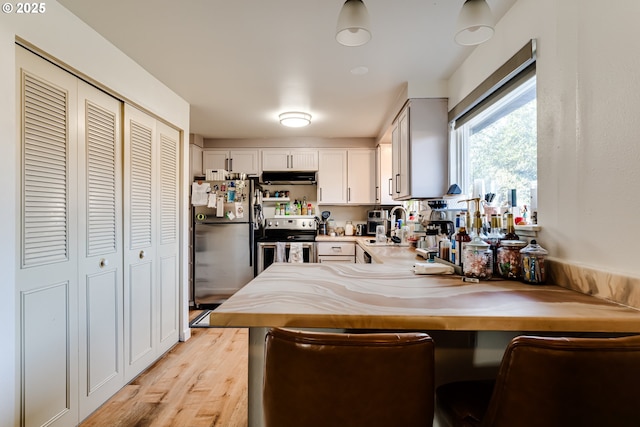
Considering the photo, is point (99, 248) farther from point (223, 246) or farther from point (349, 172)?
point (349, 172)

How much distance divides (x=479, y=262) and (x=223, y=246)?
314cm

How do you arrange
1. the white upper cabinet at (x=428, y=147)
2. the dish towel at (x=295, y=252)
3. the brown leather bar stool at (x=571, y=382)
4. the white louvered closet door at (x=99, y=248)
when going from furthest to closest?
1. the dish towel at (x=295, y=252)
2. the white upper cabinet at (x=428, y=147)
3. the white louvered closet door at (x=99, y=248)
4. the brown leather bar stool at (x=571, y=382)

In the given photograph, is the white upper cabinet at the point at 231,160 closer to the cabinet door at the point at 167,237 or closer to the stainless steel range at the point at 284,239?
the stainless steel range at the point at 284,239

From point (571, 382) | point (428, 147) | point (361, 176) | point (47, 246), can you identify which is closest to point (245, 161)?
point (361, 176)

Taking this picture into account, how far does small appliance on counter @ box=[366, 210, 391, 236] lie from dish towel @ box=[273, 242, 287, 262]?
123 cm

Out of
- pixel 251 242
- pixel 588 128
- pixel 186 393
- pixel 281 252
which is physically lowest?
pixel 186 393

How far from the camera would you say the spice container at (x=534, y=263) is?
1351 mm

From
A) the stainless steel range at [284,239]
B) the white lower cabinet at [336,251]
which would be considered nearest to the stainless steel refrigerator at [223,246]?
the stainless steel range at [284,239]

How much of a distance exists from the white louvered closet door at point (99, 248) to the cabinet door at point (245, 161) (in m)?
2.32

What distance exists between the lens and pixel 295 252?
4.05m

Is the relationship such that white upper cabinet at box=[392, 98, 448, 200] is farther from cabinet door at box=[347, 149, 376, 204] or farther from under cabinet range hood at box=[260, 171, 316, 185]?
under cabinet range hood at box=[260, 171, 316, 185]

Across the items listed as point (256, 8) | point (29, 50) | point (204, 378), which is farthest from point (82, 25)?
point (204, 378)

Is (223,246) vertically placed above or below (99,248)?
below

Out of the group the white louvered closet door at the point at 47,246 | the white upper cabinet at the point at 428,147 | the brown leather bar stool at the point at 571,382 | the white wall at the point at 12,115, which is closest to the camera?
the brown leather bar stool at the point at 571,382
